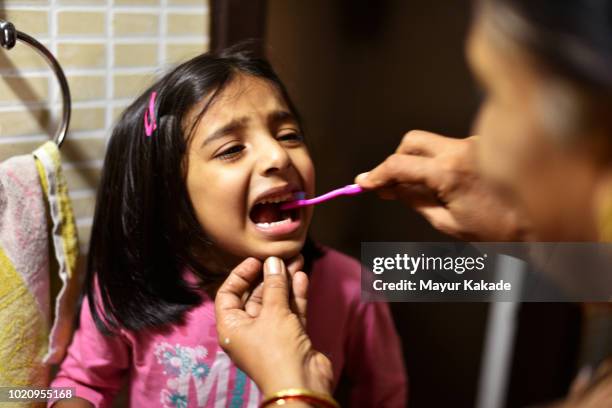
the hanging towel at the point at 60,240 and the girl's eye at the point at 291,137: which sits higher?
the girl's eye at the point at 291,137

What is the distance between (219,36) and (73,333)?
468mm

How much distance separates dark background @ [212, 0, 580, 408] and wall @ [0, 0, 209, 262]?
25 cm

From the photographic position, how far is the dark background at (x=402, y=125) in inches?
50.2

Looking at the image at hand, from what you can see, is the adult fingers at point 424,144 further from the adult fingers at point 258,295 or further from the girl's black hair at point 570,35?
the girl's black hair at point 570,35

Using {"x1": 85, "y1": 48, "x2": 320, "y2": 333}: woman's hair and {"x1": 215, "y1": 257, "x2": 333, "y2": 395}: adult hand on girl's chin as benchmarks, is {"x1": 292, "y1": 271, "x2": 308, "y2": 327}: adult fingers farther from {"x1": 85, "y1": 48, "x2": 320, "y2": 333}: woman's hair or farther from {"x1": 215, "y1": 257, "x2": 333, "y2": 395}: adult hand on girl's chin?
{"x1": 85, "y1": 48, "x2": 320, "y2": 333}: woman's hair

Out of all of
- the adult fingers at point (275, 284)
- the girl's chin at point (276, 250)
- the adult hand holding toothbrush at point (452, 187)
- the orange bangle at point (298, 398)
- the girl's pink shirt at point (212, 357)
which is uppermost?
the adult hand holding toothbrush at point (452, 187)

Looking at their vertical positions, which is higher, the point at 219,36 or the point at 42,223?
the point at 219,36

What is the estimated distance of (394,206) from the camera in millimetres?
1462

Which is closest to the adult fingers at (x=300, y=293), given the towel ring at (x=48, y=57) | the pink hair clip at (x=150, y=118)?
the pink hair clip at (x=150, y=118)

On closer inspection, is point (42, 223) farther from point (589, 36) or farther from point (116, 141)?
point (589, 36)

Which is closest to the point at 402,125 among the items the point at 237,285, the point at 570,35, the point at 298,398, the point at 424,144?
the point at 424,144

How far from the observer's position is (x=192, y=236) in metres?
0.90

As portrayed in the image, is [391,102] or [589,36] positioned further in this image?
[391,102]

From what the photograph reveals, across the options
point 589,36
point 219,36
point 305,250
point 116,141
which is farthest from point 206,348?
point 589,36
